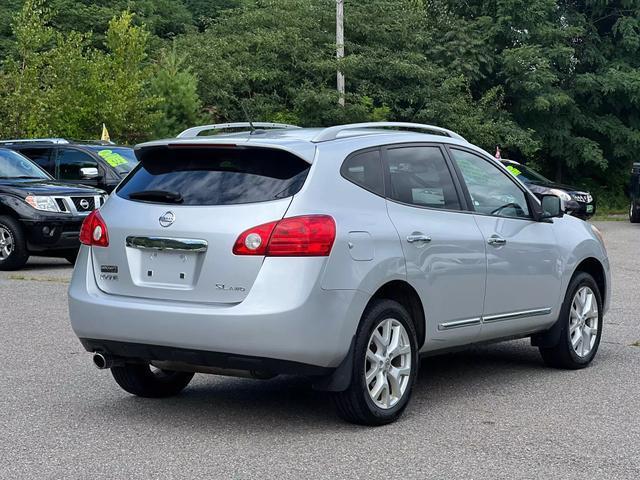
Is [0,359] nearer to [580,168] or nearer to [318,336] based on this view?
[318,336]

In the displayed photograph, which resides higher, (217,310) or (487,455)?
(217,310)

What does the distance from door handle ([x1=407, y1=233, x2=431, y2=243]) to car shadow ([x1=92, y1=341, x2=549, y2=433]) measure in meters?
1.02

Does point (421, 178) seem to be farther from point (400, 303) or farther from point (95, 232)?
point (95, 232)

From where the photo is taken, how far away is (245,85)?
38219 mm

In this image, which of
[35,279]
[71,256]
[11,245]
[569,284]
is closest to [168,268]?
[569,284]

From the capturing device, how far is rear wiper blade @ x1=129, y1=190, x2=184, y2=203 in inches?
257

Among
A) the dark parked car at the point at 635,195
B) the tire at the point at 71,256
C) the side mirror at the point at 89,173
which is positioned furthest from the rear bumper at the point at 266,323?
the dark parked car at the point at 635,195

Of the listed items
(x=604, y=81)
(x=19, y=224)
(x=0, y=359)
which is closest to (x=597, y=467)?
(x=0, y=359)

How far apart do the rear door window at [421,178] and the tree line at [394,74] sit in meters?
23.7

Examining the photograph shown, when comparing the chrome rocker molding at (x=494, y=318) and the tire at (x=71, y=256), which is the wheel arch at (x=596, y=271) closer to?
the chrome rocker molding at (x=494, y=318)

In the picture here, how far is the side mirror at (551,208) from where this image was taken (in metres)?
8.13

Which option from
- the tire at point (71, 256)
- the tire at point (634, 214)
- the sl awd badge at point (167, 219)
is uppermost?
the sl awd badge at point (167, 219)

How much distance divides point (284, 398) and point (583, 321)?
8.06ft

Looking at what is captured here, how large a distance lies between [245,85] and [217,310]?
32.6m
